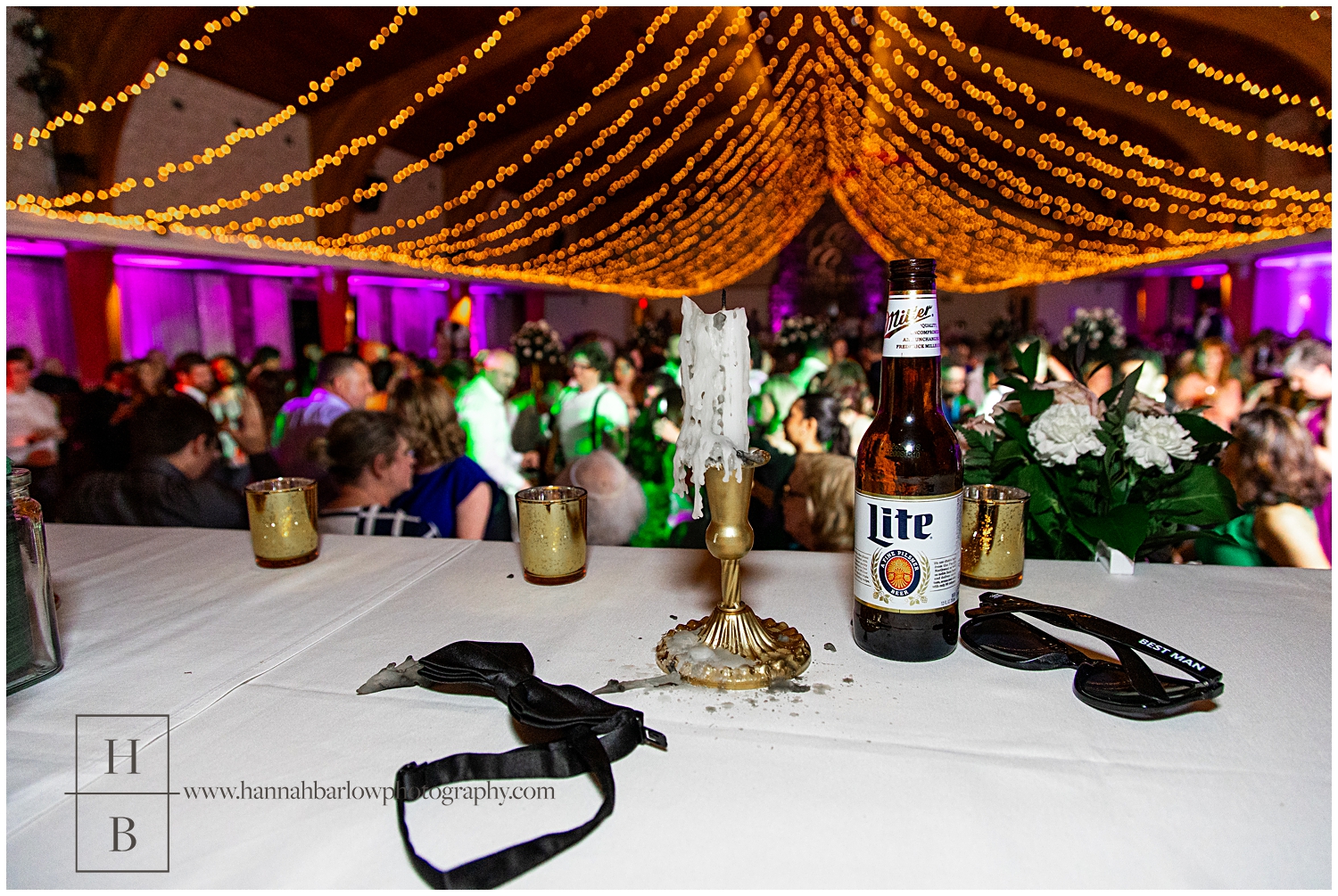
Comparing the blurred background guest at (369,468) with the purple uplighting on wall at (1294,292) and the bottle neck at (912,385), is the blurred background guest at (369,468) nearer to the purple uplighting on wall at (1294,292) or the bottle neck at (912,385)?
the bottle neck at (912,385)

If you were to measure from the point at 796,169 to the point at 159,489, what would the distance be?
9616mm

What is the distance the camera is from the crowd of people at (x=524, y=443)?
1.92 m

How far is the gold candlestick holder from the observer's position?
787mm

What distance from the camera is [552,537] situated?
1112 mm

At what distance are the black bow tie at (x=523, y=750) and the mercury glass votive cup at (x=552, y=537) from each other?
1.06ft

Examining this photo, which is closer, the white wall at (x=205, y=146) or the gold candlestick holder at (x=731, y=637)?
the gold candlestick holder at (x=731, y=637)

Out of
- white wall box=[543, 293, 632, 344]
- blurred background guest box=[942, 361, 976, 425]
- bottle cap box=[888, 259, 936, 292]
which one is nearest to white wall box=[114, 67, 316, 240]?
blurred background guest box=[942, 361, 976, 425]

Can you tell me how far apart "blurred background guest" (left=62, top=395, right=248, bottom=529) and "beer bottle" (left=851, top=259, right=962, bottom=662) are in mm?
1899

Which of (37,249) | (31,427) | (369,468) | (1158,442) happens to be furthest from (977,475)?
(37,249)

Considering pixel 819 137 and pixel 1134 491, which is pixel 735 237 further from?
pixel 1134 491

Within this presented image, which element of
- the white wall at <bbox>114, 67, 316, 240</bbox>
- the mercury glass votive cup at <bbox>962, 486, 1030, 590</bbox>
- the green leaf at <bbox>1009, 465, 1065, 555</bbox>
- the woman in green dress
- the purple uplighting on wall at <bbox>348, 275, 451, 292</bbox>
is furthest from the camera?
the purple uplighting on wall at <bbox>348, 275, 451, 292</bbox>

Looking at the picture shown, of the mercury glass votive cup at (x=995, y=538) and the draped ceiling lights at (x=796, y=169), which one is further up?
the draped ceiling lights at (x=796, y=169)

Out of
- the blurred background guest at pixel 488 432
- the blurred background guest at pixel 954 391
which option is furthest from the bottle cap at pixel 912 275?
the blurred background guest at pixel 954 391

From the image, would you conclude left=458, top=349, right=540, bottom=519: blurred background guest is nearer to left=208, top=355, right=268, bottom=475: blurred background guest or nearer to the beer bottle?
left=208, top=355, right=268, bottom=475: blurred background guest
